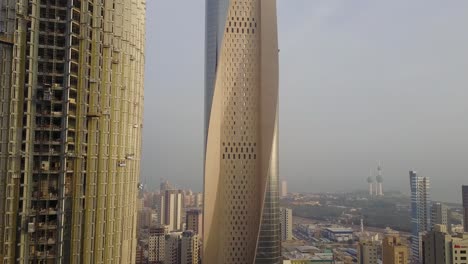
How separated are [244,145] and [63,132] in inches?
341

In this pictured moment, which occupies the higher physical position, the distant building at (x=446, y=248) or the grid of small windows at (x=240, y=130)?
the grid of small windows at (x=240, y=130)

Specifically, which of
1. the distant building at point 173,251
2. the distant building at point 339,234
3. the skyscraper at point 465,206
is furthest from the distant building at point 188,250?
the skyscraper at point 465,206

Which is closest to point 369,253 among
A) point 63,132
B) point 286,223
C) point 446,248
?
point 286,223

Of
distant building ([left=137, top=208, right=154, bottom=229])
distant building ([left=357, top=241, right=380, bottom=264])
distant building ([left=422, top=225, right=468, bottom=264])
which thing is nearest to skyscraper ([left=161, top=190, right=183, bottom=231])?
distant building ([left=137, top=208, right=154, bottom=229])

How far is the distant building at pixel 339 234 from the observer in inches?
1070

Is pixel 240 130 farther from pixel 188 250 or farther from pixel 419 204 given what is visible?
pixel 419 204

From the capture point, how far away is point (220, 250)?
1292 centimetres

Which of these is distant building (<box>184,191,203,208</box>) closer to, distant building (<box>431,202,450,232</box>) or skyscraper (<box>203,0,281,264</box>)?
skyscraper (<box>203,0,281,264</box>)

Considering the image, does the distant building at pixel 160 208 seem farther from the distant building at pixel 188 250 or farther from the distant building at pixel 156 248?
the distant building at pixel 188 250

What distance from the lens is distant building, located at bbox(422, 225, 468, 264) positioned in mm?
11859

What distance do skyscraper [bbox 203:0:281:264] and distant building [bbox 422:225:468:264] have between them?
5.11 meters

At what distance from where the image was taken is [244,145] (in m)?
13.4

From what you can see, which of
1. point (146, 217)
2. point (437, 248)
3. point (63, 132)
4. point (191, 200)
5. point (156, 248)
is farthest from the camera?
point (191, 200)

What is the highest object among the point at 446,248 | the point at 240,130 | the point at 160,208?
the point at 240,130
